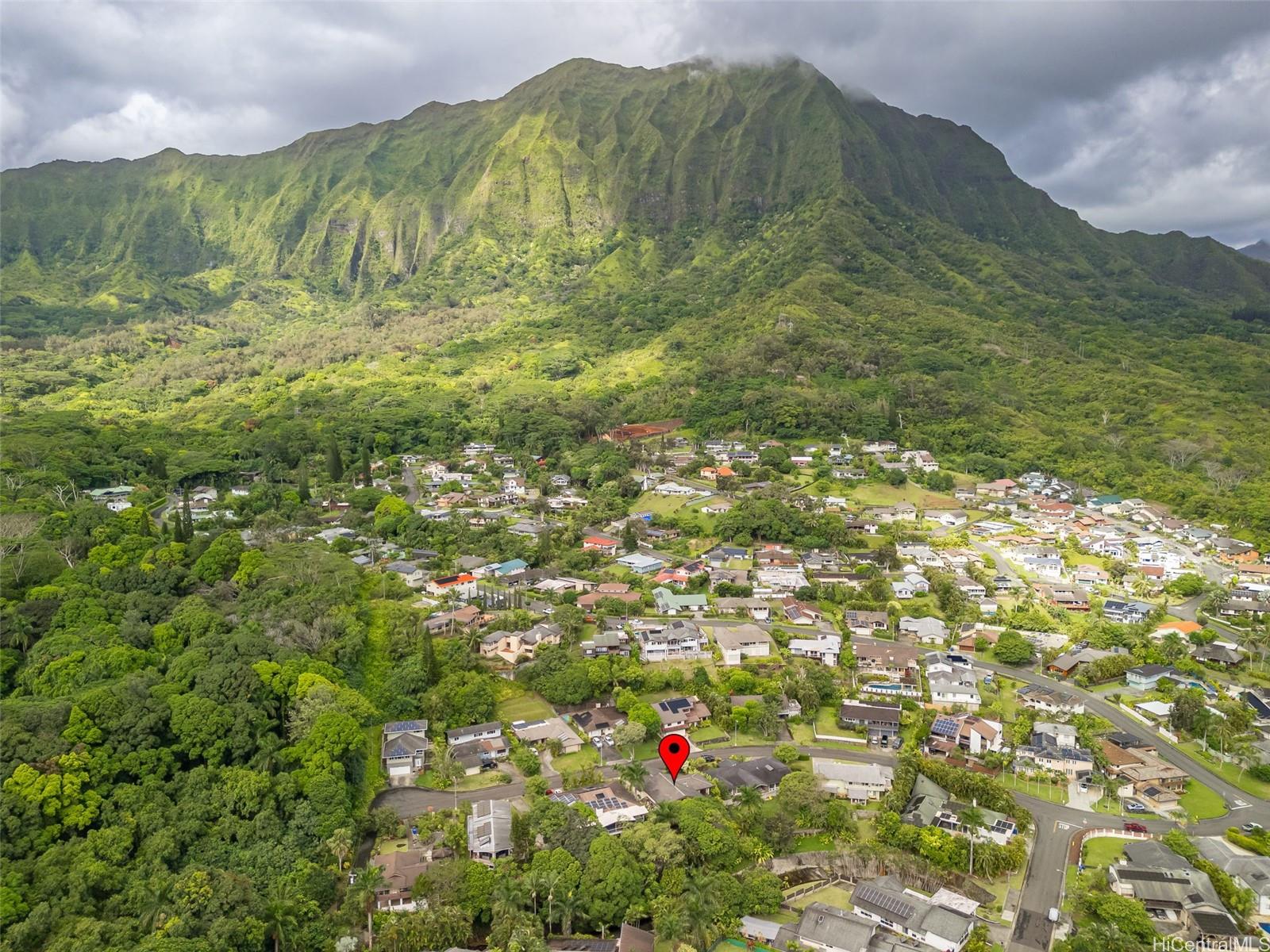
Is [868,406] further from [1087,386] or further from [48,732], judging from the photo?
[48,732]

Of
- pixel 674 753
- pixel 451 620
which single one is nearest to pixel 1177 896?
pixel 674 753

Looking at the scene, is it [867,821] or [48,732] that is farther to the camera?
[867,821]

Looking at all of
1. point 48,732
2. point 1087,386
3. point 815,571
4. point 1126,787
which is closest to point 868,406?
point 1087,386

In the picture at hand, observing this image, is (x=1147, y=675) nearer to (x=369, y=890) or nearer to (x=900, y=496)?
(x=900, y=496)

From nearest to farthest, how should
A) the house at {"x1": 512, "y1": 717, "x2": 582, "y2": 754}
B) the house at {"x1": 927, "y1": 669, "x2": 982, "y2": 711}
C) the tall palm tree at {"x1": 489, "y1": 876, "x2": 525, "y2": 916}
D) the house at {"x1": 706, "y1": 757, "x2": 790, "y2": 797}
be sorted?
the tall palm tree at {"x1": 489, "y1": 876, "x2": 525, "y2": 916}
the house at {"x1": 706, "y1": 757, "x2": 790, "y2": 797}
the house at {"x1": 512, "y1": 717, "x2": 582, "y2": 754}
the house at {"x1": 927, "y1": 669, "x2": 982, "y2": 711}

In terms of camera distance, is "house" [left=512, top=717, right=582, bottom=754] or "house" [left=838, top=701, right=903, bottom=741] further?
"house" [left=838, top=701, right=903, bottom=741]

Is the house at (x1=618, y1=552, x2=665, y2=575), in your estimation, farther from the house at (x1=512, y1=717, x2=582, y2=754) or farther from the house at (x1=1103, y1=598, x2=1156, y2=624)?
the house at (x1=1103, y1=598, x2=1156, y2=624)

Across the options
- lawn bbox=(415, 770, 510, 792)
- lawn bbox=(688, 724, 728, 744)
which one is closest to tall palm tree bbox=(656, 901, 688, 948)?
lawn bbox=(415, 770, 510, 792)
